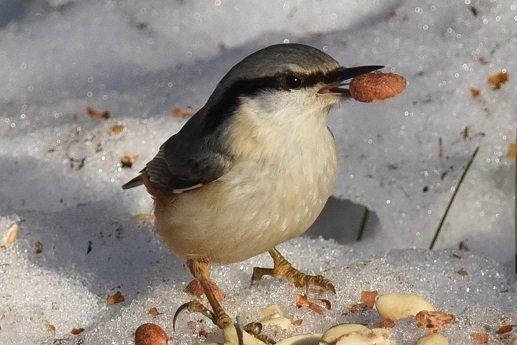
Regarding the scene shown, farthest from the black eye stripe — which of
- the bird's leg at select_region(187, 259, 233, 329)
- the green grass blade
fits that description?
the green grass blade

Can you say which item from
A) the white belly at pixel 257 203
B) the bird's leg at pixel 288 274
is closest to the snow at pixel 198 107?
the bird's leg at pixel 288 274

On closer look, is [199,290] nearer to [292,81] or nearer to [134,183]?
[134,183]

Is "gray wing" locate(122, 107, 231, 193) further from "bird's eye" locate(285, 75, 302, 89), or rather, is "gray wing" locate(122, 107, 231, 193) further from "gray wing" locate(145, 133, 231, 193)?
"bird's eye" locate(285, 75, 302, 89)

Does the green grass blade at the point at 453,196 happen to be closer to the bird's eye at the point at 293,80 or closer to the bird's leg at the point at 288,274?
the bird's leg at the point at 288,274

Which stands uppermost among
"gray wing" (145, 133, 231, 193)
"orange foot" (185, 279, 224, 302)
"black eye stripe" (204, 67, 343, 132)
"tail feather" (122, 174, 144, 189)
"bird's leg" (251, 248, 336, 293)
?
"black eye stripe" (204, 67, 343, 132)

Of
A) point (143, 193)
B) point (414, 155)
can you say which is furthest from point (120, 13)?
point (414, 155)

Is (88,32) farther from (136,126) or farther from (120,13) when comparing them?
(136,126)
